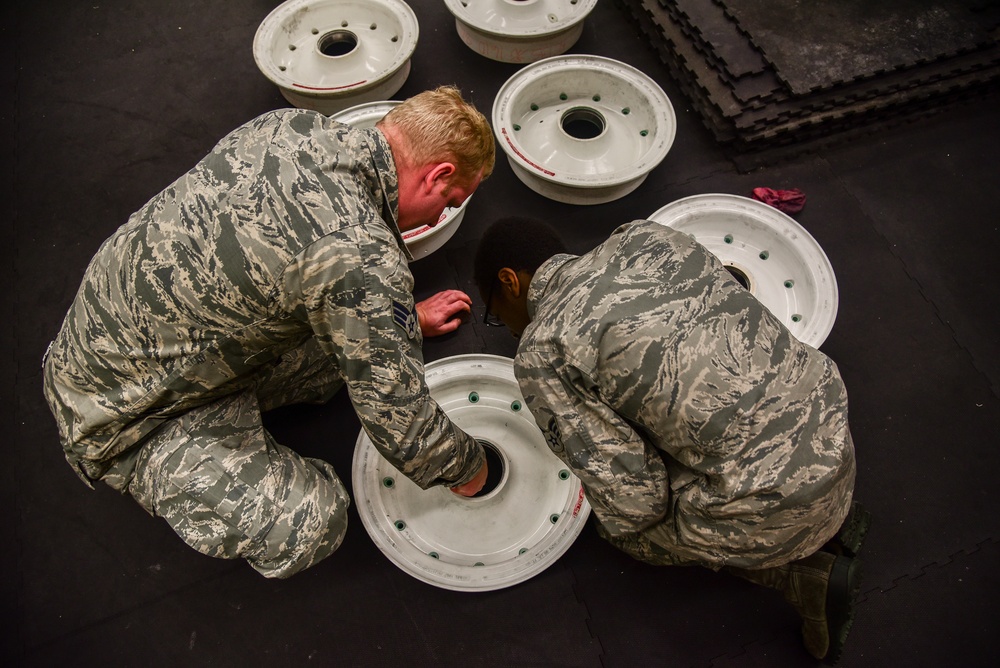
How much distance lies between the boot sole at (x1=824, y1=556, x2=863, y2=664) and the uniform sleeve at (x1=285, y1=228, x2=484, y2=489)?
1368mm

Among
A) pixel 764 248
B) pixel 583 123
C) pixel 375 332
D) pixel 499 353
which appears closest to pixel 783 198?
pixel 764 248

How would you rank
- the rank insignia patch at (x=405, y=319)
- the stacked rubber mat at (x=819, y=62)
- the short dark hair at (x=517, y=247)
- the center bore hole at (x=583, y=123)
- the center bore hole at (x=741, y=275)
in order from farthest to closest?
the center bore hole at (x=583, y=123) → the stacked rubber mat at (x=819, y=62) → the center bore hole at (x=741, y=275) → the short dark hair at (x=517, y=247) → the rank insignia patch at (x=405, y=319)

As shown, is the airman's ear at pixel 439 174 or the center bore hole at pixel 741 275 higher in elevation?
the airman's ear at pixel 439 174

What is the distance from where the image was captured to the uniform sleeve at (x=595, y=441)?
1.94m

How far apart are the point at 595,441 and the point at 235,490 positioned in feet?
3.85

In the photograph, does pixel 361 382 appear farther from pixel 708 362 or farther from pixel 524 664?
pixel 524 664

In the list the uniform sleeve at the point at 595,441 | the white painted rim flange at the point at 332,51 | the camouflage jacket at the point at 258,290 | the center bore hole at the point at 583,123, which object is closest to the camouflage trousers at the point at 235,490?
the camouflage jacket at the point at 258,290

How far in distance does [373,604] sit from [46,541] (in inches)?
54.0

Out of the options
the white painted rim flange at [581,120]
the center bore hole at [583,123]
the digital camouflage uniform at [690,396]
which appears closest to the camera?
the digital camouflage uniform at [690,396]

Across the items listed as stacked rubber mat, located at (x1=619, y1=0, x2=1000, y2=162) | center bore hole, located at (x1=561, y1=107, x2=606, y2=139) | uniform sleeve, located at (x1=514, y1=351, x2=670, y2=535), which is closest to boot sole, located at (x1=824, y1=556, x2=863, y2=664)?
uniform sleeve, located at (x1=514, y1=351, x2=670, y2=535)

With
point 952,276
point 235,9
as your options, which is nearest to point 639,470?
point 952,276

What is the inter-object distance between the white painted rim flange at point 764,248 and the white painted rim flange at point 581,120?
0.31 metres

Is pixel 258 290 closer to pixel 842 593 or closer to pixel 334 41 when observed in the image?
pixel 842 593

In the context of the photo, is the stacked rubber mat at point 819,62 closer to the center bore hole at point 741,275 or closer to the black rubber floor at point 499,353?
the black rubber floor at point 499,353
